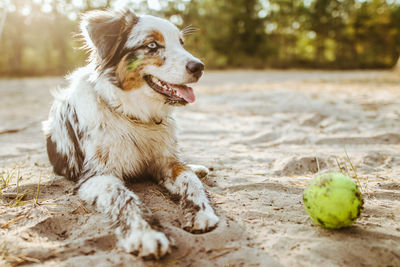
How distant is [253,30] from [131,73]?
Answer: 35.6 meters

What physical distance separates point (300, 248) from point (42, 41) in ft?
142

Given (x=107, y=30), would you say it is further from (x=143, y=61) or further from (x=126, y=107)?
(x=126, y=107)

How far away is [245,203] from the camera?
9.38 feet

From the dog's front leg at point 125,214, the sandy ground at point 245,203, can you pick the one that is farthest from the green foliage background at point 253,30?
the dog's front leg at point 125,214

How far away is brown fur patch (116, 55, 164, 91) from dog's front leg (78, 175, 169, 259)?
962mm

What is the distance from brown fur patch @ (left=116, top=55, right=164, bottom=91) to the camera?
130 inches

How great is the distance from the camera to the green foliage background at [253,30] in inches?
1332

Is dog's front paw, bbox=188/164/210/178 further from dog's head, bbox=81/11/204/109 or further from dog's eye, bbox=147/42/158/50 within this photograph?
dog's eye, bbox=147/42/158/50

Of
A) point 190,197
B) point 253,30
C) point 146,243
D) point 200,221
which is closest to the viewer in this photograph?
point 146,243

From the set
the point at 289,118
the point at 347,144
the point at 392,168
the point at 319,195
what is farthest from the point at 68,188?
the point at 289,118

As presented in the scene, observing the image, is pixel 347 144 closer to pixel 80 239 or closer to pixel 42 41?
pixel 80 239

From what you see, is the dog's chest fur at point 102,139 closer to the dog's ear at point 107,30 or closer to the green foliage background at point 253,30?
the dog's ear at point 107,30

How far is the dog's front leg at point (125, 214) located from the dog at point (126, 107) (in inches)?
0.9

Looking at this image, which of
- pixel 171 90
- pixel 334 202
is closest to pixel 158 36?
pixel 171 90
